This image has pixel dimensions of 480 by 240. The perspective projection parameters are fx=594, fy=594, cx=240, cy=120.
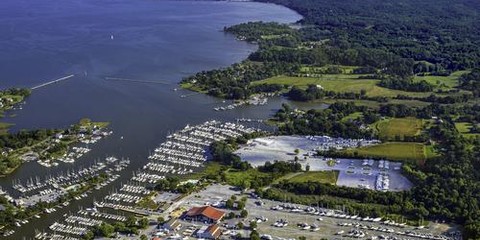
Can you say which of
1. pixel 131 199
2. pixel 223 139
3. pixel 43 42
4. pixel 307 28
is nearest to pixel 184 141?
pixel 223 139

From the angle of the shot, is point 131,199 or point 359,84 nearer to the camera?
point 131,199

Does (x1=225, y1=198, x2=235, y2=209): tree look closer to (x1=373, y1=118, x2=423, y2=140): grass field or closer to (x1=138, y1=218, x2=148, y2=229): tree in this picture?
(x1=138, y1=218, x2=148, y2=229): tree

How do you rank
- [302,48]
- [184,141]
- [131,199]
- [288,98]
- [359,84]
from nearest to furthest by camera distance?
[131,199], [184,141], [288,98], [359,84], [302,48]

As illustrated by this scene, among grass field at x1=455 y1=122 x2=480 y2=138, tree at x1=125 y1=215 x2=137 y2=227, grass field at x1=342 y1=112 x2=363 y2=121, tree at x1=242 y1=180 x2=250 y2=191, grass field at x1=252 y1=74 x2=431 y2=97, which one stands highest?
grass field at x1=252 y1=74 x2=431 y2=97

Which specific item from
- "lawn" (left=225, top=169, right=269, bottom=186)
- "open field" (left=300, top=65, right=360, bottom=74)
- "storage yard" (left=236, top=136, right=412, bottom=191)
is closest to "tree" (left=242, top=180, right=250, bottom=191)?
"lawn" (left=225, top=169, right=269, bottom=186)

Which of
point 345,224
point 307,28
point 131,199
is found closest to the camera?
point 345,224

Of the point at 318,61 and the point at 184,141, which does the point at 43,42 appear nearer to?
the point at 318,61

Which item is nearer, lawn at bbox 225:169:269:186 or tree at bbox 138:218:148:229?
tree at bbox 138:218:148:229

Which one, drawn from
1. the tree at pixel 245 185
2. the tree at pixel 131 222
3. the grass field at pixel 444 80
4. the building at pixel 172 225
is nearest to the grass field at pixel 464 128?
the grass field at pixel 444 80
